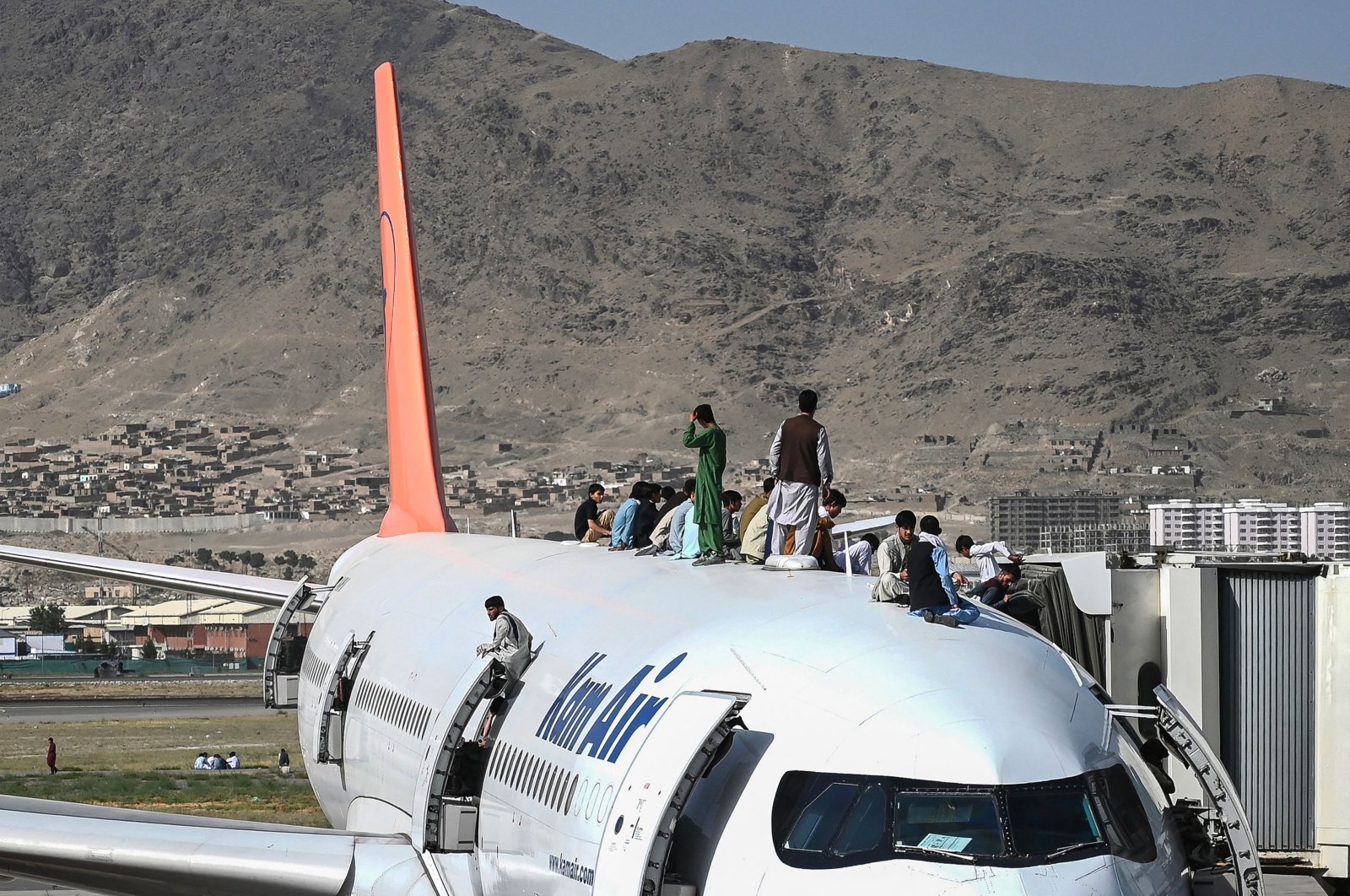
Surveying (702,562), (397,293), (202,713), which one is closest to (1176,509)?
(202,713)

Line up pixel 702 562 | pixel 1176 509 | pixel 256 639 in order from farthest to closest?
1. pixel 1176 509
2. pixel 256 639
3. pixel 702 562

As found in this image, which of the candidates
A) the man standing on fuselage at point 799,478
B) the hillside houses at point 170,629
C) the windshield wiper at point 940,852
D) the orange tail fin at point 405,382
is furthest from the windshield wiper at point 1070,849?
the hillside houses at point 170,629

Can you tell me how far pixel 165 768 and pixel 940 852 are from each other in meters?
45.8

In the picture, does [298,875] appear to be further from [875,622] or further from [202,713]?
[202,713]

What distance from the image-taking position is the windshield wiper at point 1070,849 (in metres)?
8.85

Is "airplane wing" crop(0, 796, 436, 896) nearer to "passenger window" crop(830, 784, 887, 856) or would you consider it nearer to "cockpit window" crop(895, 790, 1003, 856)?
"passenger window" crop(830, 784, 887, 856)

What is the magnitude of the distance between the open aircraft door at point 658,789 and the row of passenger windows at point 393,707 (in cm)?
509

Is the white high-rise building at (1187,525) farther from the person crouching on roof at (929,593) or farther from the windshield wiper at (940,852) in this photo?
the windshield wiper at (940,852)

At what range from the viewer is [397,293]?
2864 cm

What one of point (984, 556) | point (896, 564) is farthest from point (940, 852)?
point (984, 556)

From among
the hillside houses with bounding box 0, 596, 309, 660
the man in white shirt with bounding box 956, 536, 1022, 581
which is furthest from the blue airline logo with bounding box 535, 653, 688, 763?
the hillside houses with bounding box 0, 596, 309, 660

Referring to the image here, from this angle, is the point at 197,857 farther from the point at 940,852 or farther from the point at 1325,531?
the point at 1325,531

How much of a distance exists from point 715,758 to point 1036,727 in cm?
158

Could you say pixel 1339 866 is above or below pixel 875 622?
below
